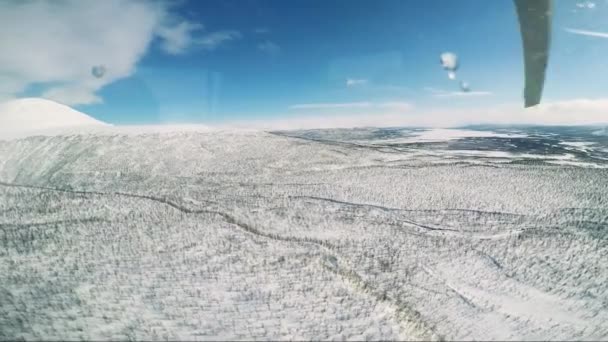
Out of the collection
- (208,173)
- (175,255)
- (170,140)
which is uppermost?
(170,140)

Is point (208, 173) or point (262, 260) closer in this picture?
point (262, 260)

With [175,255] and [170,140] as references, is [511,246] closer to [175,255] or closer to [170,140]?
[175,255]

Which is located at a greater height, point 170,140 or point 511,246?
point 170,140

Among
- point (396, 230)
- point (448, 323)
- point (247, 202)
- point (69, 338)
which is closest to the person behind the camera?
point (69, 338)

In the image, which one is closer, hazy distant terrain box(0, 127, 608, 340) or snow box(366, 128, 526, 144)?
hazy distant terrain box(0, 127, 608, 340)

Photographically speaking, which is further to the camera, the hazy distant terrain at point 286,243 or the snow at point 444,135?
the snow at point 444,135

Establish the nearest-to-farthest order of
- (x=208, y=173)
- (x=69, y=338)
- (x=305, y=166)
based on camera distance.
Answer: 1. (x=69, y=338)
2. (x=208, y=173)
3. (x=305, y=166)

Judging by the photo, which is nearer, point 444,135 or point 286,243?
point 286,243

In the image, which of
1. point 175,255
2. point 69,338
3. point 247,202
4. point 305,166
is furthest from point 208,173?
point 69,338
